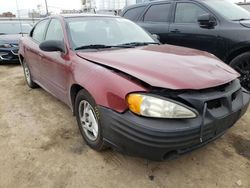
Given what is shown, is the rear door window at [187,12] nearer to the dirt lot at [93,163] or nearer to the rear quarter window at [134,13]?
the rear quarter window at [134,13]

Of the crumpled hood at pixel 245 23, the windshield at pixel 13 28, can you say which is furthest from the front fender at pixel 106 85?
the windshield at pixel 13 28

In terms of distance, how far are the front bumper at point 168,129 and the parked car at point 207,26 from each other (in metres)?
2.21

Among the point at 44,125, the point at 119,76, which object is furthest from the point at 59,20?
the point at 119,76

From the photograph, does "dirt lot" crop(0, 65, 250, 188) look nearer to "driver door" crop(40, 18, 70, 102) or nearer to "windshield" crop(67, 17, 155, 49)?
"driver door" crop(40, 18, 70, 102)

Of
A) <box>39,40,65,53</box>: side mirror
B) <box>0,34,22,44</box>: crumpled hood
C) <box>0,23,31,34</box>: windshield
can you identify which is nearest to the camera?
<box>39,40,65,53</box>: side mirror

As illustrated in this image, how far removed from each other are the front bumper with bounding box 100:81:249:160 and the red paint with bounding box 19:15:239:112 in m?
0.11

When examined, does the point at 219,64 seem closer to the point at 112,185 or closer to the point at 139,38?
the point at 139,38

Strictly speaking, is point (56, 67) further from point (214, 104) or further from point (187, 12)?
point (187, 12)

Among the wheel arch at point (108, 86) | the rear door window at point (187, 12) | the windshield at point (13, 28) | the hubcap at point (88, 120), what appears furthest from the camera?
the windshield at point (13, 28)

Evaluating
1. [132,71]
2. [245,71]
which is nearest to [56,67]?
[132,71]

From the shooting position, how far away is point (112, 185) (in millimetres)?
2486

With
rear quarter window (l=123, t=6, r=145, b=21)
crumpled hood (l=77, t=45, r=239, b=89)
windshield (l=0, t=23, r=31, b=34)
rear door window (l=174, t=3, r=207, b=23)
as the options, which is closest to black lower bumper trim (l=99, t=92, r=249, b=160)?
crumpled hood (l=77, t=45, r=239, b=89)

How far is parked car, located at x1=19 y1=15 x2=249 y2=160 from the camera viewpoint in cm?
221

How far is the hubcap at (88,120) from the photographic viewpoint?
288cm
